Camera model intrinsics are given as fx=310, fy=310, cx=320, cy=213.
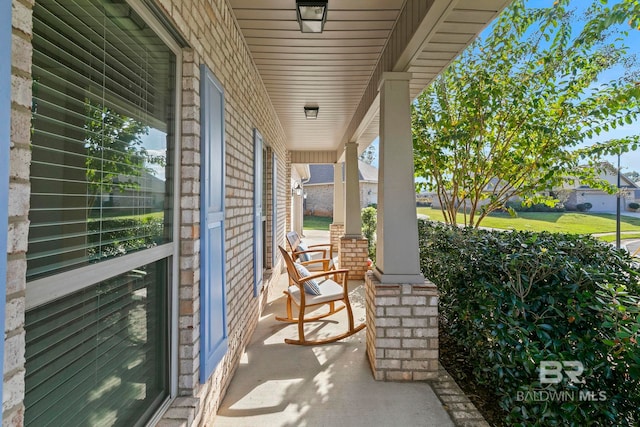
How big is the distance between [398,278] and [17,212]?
8.04 feet

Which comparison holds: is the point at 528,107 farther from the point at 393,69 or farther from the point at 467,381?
the point at 467,381

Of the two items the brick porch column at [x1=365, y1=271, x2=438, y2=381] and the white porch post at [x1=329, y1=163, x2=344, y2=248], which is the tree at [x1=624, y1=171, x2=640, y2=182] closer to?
the brick porch column at [x1=365, y1=271, x2=438, y2=381]

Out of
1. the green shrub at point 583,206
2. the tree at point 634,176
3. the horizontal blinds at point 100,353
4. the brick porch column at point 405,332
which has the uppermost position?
the tree at point 634,176

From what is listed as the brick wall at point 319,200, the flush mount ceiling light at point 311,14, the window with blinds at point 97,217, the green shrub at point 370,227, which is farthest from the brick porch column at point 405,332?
the brick wall at point 319,200

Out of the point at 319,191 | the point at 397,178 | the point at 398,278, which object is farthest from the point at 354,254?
the point at 319,191

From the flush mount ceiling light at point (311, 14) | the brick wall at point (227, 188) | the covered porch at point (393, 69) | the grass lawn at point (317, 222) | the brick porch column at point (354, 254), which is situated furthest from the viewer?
the grass lawn at point (317, 222)

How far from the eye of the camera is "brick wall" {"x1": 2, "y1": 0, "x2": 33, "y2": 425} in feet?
2.43

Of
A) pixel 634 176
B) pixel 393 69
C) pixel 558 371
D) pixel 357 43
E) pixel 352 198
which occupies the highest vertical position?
pixel 357 43

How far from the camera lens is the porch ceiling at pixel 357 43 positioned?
7.01 feet

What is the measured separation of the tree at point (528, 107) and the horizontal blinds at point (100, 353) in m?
3.87

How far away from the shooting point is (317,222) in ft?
75.9

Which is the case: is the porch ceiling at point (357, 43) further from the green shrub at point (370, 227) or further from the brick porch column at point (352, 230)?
the green shrub at point (370, 227)

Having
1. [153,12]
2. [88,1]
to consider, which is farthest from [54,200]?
[153,12]

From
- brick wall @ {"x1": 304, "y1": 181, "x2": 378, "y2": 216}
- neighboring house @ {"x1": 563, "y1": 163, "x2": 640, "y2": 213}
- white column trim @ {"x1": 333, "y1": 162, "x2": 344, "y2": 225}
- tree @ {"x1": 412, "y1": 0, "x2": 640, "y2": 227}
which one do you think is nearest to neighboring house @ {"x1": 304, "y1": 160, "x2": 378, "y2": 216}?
brick wall @ {"x1": 304, "y1": 181, "x2": 378, "y2": 216}
